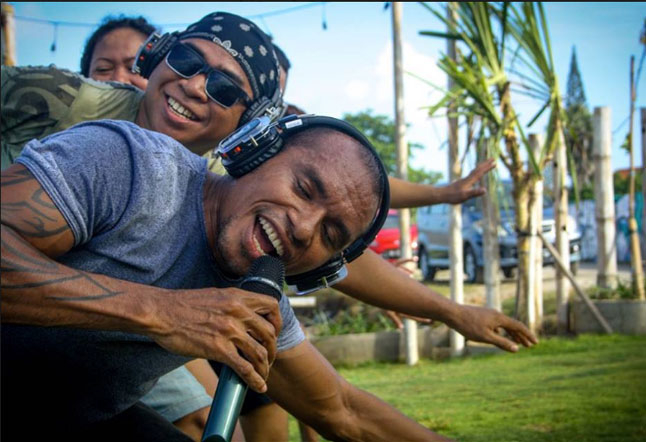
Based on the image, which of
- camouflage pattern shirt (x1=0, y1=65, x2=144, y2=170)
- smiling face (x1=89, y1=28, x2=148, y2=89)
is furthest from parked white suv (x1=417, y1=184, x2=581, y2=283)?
camouflage pattern shirt (x1=0, y1=65, x2=144, y2=170)

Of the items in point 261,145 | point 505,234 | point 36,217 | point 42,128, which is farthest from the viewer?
point 505,234

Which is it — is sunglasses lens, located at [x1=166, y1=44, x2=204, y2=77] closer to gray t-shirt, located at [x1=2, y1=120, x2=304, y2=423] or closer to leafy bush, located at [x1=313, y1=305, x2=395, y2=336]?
gray t-shirt, located at [x1=2, y1=120, x2=304, y2=423]

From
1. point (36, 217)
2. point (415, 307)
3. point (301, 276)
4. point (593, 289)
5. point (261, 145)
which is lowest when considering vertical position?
point (593, 289)

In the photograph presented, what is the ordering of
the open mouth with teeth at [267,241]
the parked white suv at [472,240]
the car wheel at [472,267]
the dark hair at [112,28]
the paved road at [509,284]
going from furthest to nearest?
the car wheel at [472,267] < the parked white suv at [472,240] < the paved road at [509,284] < the dark hair at [112,28] < the open mouth with teeth at [267,241]

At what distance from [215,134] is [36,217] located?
1.63 meters

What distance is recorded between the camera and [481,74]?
27.8ft

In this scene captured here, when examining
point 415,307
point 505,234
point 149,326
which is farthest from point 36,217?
point 505,234

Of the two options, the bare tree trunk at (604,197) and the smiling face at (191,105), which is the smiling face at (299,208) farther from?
the bare tree trunk at (604,197)

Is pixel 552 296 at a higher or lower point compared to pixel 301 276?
lower

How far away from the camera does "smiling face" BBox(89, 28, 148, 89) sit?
13.6ft

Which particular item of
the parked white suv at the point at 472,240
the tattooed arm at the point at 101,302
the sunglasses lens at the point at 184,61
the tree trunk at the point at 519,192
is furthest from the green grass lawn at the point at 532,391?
the parked white suv at the point at 472,240

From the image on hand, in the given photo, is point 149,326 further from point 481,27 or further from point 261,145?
point 481,27

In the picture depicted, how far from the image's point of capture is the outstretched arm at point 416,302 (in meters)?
3.53

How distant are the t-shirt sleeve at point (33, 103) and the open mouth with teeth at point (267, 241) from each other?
1.34 m
